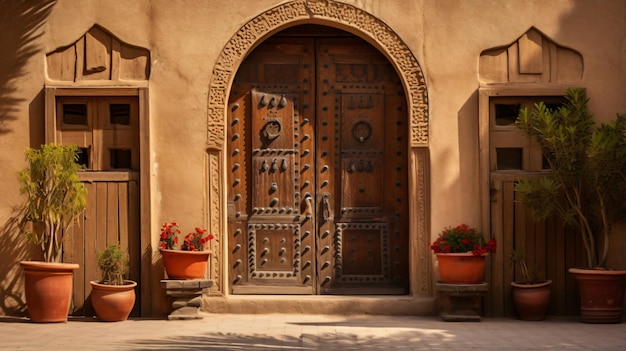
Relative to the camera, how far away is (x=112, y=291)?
10.6 meters

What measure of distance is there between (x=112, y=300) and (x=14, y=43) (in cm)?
292

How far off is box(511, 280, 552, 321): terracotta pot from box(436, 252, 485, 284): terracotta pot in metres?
0.47

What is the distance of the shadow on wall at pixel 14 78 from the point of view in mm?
11102

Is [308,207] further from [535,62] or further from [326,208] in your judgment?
[535,62]

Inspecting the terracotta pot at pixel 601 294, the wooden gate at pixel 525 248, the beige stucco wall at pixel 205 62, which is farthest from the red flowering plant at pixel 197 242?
the terracotta pot at pixel 601 294

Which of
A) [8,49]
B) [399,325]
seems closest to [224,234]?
[399,325]

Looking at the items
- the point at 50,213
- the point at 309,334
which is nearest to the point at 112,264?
the point at 50,213

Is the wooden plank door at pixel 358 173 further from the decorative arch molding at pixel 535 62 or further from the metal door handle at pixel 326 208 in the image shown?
the decorative arch molding at pixel 535 62

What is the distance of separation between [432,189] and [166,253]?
285 centimetres

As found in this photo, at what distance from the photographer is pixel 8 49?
11164 millimetres

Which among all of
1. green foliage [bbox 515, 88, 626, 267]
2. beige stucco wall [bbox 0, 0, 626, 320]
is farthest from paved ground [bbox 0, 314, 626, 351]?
beige stucco wall [bbox 0, 0, 626, 320]

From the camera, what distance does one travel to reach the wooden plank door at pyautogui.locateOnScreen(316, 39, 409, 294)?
11516 mm

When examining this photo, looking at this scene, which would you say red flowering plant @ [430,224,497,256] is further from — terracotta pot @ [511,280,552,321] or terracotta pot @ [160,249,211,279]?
terracotta pot @ [160,249,211,279]

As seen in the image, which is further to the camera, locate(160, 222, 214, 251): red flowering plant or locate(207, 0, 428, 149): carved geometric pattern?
locate(207, 0, 428, 149): carved geometric pattern
